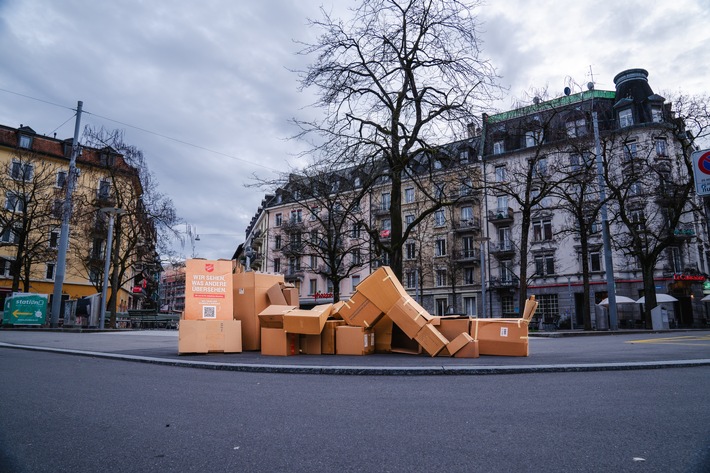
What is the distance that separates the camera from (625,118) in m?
45.4

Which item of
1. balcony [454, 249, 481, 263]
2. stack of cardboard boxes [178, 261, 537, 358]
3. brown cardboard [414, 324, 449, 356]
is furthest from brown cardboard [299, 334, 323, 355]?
balcony [454, 249, 481, 263]

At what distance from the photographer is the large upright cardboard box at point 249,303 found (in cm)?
1095

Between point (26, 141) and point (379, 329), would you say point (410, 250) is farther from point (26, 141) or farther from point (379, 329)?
point (379, 329)

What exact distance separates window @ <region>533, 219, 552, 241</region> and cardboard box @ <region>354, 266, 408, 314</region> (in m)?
42.7

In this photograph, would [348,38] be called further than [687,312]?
No

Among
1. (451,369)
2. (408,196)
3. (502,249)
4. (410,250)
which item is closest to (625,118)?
(502,249)

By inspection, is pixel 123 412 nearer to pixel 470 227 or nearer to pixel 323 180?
pixel 323 180

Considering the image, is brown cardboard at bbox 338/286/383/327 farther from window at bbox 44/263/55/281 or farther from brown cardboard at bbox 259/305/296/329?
window at bbox 44/263/55/281

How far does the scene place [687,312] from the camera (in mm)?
42875

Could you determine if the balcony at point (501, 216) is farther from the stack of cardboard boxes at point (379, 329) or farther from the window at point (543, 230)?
the stack of cardboard boxes at point (379, 329)

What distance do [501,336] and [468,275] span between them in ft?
142

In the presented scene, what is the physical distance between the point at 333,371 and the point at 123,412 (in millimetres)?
3444

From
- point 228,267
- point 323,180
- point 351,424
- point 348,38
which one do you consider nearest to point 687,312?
point 323,180

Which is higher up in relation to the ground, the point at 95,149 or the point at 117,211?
the point at 95,149
